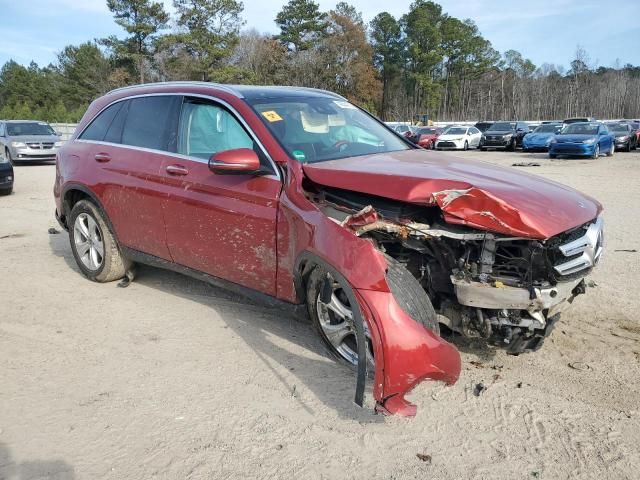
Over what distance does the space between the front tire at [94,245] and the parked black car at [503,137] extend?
2753 centimetres

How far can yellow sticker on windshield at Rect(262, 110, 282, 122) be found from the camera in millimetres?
3847

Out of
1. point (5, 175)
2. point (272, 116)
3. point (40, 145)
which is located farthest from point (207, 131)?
point (40, 145)

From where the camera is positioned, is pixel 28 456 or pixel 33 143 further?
pixel 33 143

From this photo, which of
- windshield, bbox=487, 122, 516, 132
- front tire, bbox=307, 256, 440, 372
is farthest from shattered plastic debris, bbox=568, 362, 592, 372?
windshield, bbox=487, 122, 516, 132

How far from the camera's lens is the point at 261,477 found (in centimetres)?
249

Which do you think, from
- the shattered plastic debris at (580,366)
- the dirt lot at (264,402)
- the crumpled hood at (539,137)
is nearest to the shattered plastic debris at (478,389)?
the dirt lot at (264,402)

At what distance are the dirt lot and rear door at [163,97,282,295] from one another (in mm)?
560

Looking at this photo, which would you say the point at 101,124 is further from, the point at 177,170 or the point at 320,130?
the point at 320,130

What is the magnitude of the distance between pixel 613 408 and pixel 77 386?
3171 mm

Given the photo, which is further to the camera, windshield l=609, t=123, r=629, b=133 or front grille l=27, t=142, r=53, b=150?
windshield l=609, t=123, r=629, b=133

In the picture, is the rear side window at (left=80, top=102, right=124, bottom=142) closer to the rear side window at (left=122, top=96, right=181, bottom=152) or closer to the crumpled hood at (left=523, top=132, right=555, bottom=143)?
the rear side window at (left=122, top=96, right=181, bottom=152)

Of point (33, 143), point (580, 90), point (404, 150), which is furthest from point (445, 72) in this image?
point (404, 150)

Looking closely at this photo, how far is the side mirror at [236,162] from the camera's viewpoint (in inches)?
136

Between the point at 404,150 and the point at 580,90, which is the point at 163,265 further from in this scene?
the point at 580,90
